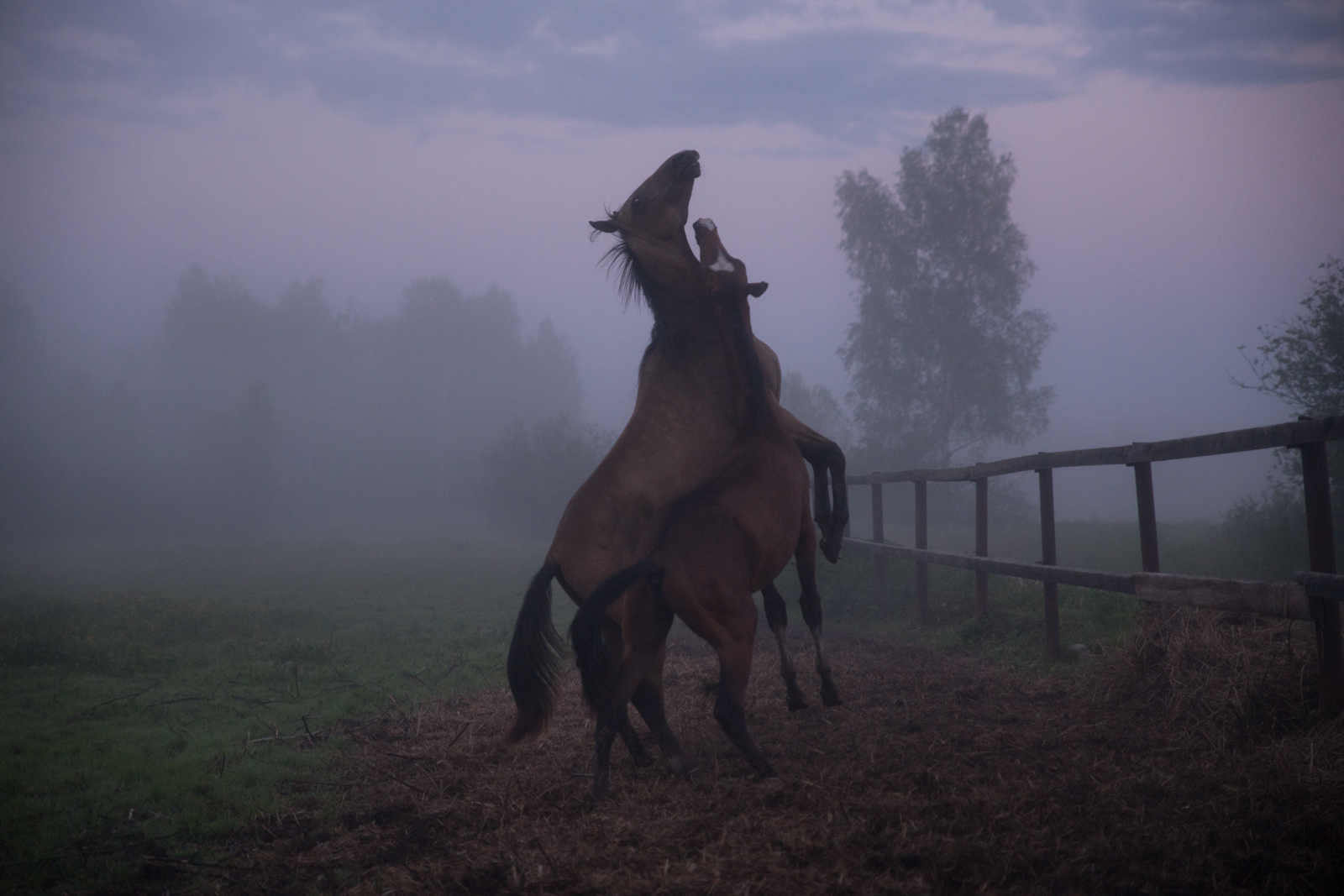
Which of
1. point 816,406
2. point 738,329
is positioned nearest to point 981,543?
point 738,329

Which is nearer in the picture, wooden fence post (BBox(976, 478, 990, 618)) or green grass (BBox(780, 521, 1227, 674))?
green grass (BBox(780, 521, 1227, 674))

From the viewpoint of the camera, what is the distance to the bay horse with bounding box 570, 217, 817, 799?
3588 mm

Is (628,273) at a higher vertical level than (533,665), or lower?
higher

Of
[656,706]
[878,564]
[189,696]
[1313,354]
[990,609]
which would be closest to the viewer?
[656,706]

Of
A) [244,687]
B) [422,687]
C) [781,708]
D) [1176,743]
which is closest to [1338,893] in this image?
[1176,743]

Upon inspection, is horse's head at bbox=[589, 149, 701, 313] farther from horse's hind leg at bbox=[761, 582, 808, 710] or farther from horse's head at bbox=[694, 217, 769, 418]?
horse's hind leg at bbox=[761, 582, 808, 710]

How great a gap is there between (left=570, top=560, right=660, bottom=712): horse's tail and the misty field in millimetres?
1205

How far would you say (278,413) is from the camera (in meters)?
63.8

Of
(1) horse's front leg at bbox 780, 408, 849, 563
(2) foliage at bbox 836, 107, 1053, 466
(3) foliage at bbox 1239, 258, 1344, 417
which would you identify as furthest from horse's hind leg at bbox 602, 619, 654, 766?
(2) foliage at bbox 836, 107, 1053, 466

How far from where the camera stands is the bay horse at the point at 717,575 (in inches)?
141

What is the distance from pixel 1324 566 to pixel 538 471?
3336cm

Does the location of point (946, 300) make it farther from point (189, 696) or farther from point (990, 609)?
point (189, 696)

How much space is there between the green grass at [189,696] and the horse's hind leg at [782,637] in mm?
2567

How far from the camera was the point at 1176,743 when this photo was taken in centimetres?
371
